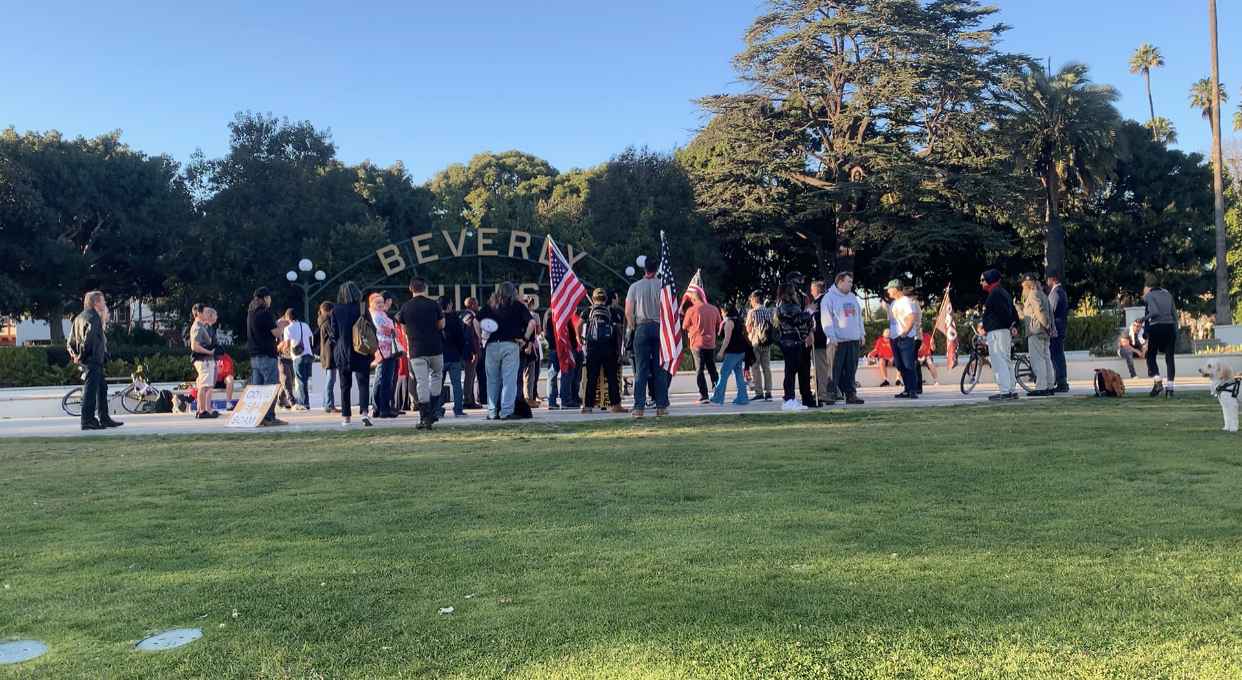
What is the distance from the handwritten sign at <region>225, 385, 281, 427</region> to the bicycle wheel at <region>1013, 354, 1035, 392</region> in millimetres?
10963

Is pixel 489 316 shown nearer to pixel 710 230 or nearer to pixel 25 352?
pixel 25 352

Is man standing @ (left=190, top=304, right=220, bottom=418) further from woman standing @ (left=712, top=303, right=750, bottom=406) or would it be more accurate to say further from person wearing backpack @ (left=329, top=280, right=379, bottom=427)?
woman standing @ (left=712, top=303, right=750, bottom=406)

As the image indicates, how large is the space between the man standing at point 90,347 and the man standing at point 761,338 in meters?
8.61

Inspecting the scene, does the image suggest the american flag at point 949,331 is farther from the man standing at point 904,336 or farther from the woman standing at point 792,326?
the woman standing at point 792,326

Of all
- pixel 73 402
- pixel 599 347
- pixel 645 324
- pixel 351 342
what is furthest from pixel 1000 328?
pixel 73 402

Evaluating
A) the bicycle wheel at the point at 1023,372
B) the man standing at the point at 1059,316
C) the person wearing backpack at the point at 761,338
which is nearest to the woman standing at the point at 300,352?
the person wearing backpack at the point at 761,338

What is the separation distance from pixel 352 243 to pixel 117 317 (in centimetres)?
3708

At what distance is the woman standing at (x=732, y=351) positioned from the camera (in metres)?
13.7

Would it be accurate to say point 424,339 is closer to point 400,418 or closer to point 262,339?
point 400,418

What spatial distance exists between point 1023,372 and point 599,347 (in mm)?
7277

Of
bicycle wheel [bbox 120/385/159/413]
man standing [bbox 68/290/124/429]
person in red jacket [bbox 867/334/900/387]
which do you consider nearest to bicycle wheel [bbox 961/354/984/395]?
person in red jacket [bbox 867/334/900/387]

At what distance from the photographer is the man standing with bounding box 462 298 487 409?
14.0 meters

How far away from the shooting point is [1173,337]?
1319 centimetres

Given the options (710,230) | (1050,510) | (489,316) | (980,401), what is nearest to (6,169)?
(710,230)
